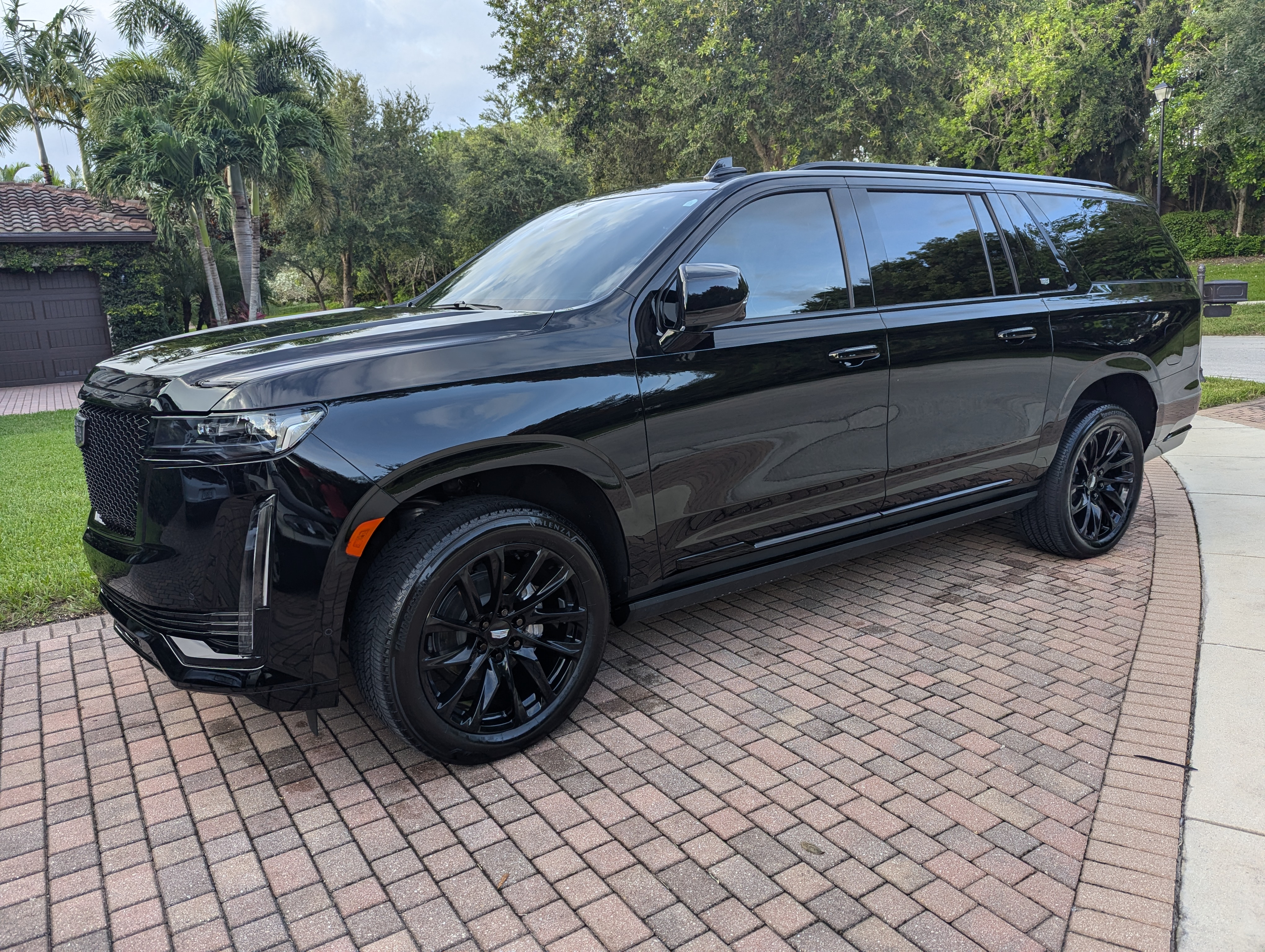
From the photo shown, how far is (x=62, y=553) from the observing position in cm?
550

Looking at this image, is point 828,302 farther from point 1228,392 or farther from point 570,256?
point 1228,392

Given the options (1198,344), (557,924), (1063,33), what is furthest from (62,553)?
(1063,33)

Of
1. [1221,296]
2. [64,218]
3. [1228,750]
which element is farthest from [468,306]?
[64,218]

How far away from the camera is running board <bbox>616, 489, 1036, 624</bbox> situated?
134 inches

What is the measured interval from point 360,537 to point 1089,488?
413 centimetres

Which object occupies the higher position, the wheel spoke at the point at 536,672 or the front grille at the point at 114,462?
the front grille at the point at 114,462

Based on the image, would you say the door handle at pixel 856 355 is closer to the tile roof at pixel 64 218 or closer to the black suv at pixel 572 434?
the black suv at pixel 572 434

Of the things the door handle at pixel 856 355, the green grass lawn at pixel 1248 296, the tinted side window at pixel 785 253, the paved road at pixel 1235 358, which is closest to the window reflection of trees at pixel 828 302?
the tinted side window at pixel 785 253

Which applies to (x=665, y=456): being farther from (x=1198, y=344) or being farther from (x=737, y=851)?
(x=1198, y=344)

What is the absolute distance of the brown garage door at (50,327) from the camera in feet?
66.3

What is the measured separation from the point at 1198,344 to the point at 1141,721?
10.6 feet

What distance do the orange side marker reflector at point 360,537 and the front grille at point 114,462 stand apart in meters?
0.72

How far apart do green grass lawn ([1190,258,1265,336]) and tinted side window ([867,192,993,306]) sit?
4851 millimetres

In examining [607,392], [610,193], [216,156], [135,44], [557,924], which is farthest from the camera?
[135,44]
